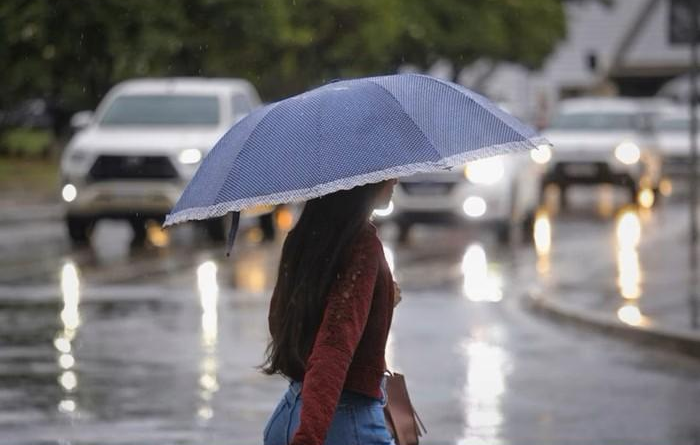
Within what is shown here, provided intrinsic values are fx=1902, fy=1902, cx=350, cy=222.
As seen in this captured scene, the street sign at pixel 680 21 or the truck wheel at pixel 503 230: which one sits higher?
the truck wheel at pixel 503 230

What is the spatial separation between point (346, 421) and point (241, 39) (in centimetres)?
3434

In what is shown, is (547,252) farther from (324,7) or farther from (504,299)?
(324,7)

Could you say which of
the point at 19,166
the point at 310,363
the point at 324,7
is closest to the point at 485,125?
the point at 310,363

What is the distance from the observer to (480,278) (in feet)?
60.1

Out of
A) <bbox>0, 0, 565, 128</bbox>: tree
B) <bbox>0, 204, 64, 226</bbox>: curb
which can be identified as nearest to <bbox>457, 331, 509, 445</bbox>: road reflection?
<bbox>0, 204, 64, 226</bbox>: curb

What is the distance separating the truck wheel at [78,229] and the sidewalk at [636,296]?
5.71 meters

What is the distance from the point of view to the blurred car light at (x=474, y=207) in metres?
23.1

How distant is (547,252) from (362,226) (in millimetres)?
17117

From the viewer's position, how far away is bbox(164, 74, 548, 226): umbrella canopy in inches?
187

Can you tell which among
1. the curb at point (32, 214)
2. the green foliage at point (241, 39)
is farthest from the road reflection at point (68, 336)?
the green foliage at point (241, 39)

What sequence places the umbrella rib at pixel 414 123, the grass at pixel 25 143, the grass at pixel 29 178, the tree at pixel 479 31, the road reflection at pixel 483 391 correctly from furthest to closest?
1. the grass at pixel 25 143
2. the tree at pixel 479 31
3. the grass at pixel 29 178
4. the road reflection at pixel 483 391
5. the umbrella rib at pixel 414 123

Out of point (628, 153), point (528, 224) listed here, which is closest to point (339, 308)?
point (528, 224)

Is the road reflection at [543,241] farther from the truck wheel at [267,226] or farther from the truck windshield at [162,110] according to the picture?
the truck windshield at [162,110]

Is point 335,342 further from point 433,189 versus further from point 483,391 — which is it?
point 433,189
